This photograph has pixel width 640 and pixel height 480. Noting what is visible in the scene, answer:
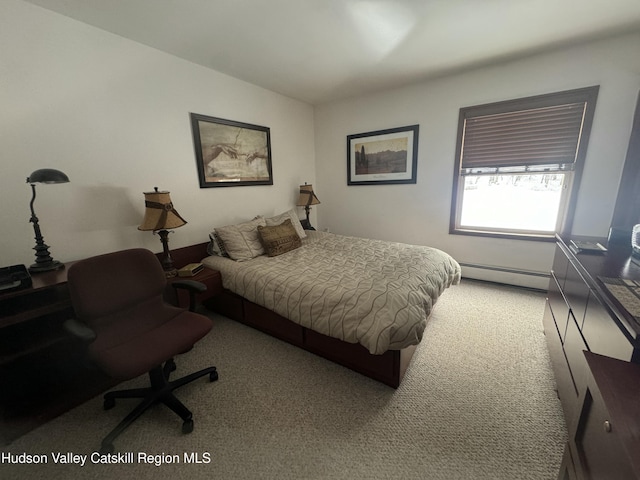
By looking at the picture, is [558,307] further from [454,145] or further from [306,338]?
[454,145]

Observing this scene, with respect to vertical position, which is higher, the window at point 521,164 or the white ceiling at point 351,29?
the white ceiling at point 351,29

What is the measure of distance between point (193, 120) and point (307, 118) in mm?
1906

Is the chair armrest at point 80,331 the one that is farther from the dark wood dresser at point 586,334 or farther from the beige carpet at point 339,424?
the dark wood dresser at point 586,334

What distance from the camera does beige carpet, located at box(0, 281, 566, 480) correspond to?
1248 mm

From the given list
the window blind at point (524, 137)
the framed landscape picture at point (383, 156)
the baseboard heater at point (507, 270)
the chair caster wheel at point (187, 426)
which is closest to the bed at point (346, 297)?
the chair caster wheel at point (187, 426)

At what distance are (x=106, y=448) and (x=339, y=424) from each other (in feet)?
4.05

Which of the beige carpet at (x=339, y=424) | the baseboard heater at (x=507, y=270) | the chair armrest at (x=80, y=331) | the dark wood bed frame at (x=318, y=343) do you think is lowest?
the beige carpet at (x=339, y=424)

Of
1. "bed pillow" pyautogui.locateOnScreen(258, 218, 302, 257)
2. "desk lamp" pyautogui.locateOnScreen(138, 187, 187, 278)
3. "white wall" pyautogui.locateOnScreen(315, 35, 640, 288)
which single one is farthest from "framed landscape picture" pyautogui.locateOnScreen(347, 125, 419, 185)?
"desk lamp" pyautogui.locateOnScreen(138, 187, 187, 278)

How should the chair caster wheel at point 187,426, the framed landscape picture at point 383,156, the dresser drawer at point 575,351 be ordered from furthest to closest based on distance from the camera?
the framed landscape picture at point 383,156 < the chair caster wheel at point 187,426 < the dresser drawer at point 575,351

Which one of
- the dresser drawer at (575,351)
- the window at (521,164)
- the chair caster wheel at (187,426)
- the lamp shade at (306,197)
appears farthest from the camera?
the lamp shade at (306,197)

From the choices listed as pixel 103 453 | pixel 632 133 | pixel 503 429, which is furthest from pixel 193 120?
pixel 632 133

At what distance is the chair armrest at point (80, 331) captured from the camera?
4.08 ft

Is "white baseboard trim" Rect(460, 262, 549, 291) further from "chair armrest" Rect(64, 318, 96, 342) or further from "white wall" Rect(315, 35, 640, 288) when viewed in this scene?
"chair armrest" Rect(64, 318, 96, 342)

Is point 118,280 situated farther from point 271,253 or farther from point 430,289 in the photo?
point 430,289
